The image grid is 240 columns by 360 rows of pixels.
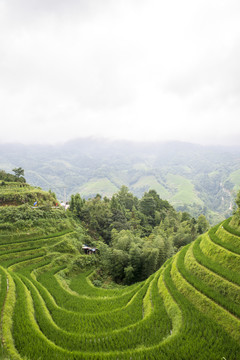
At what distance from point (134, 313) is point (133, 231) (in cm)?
3450

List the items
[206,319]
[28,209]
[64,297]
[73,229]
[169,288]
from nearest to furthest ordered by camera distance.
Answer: [206,319], [169,288], [64,297], [28,209], [73,229]

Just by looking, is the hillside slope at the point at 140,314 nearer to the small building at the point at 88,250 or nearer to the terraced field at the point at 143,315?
the terraced field at the point at 143,315

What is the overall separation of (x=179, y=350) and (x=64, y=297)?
13851 mm

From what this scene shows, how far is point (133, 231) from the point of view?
50500 mm

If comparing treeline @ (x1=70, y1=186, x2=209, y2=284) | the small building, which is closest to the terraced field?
treeline @ (x1=70, y1=186, x2=209, y2=284)

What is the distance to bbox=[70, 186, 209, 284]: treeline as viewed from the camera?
1155 inches

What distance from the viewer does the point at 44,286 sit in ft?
74.4

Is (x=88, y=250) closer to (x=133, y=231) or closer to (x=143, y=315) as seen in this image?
(x=133, y=231)

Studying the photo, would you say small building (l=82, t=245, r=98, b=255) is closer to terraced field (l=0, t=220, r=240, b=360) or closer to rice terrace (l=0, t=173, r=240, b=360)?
rice terrace (l=0, t=173, r=240, b=360)

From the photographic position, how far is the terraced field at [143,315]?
11102 millimetres

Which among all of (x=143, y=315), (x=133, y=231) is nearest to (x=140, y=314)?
(x=143, y=315)

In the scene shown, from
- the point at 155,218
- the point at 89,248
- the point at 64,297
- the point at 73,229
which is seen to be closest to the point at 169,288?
the point at 64,297

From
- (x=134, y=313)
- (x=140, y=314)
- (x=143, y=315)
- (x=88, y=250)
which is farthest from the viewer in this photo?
(x=88, y=250)

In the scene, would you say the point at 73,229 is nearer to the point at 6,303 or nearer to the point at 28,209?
the point at 28,209
